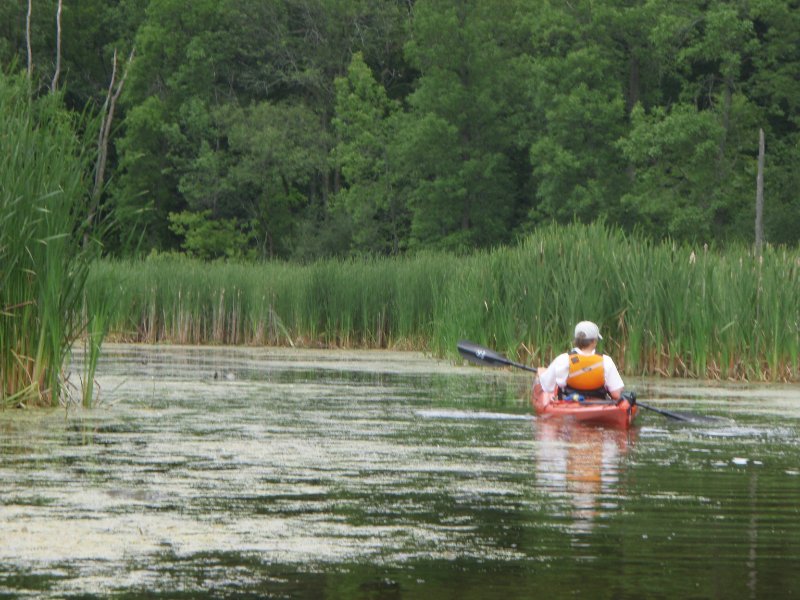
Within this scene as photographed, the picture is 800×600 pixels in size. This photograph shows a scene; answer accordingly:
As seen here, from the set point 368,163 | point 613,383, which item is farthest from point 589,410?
point 368,163

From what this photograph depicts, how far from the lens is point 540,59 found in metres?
47.3

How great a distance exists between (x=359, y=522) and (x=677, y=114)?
38.0 m

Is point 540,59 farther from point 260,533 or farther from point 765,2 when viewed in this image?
point 260,533

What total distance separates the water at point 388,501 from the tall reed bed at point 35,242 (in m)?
0.34

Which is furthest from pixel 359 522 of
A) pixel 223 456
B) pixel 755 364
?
pixel 755 364

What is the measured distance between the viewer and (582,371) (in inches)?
500

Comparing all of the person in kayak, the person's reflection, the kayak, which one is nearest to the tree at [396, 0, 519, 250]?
the person in kayak

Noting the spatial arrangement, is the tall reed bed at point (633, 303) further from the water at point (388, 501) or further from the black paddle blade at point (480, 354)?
the water at point (388, 501)

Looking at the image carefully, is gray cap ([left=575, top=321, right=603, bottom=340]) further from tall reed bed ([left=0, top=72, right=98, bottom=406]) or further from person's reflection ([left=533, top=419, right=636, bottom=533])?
tall reed bed ([left=0, top=72, right=98, bottom=406])

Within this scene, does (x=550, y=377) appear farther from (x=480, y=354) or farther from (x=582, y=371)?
(x=480, y=354)

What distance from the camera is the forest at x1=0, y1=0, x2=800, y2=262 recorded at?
44531 mm

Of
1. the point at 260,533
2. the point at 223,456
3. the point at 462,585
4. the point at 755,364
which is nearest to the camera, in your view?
the point at 462,585

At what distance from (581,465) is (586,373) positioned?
3206 mm

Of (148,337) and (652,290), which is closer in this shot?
(652,290)
